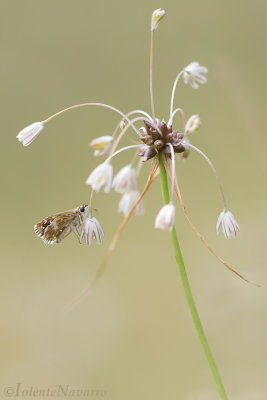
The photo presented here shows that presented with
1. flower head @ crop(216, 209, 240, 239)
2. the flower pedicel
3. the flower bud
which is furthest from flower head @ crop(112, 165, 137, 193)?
flower head @ crop(216, 209, 240, 239)

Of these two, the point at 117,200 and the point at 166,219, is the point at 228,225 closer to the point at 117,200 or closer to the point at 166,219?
the point at 166,219

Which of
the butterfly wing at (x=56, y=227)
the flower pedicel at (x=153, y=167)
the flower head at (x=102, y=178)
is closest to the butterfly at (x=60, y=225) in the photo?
the butterfly wing at (x=56, y=227)

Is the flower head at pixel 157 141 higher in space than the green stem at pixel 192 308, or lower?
higher

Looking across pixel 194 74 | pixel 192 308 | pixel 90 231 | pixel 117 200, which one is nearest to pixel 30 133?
pixel 90 231

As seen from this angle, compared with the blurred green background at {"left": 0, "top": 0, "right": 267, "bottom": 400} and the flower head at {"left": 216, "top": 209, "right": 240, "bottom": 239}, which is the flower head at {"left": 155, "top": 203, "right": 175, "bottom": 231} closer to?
the flower head at {"left": 216, "top": 209, "right": 240, "bottom": 239}

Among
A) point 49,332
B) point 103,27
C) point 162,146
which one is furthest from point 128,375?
point 103,27

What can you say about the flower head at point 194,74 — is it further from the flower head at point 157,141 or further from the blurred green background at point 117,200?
the blurred green background at point 117,200
